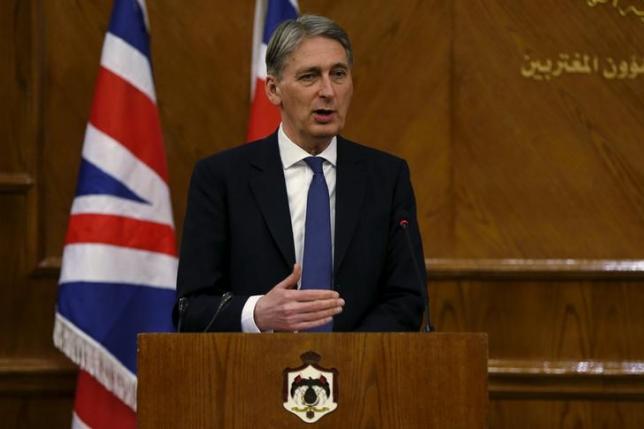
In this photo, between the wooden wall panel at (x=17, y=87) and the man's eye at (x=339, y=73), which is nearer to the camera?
the man's eye at (x=339, y=73)

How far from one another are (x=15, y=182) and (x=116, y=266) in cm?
59

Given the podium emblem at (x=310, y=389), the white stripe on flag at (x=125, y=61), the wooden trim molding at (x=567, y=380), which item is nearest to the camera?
the podium emblem at (x=310, y=389)

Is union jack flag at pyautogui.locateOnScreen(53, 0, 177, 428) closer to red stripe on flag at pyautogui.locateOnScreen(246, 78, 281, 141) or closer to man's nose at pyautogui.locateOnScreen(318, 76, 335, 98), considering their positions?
red stripe on flag at pyautogui.locateOnScreen(246, 78, 281, 141)

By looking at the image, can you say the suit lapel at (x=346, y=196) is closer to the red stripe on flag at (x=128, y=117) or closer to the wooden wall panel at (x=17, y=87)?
the red stripe on flag at (x=128, y=117)

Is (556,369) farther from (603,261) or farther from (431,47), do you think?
(431,47)

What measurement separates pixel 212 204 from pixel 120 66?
137 cm

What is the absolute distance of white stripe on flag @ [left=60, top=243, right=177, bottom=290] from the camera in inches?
163

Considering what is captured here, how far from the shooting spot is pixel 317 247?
2.96 m

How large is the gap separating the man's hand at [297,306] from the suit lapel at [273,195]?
337mm

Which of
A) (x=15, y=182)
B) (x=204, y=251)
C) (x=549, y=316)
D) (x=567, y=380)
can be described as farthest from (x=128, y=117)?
(x=567, y=380)

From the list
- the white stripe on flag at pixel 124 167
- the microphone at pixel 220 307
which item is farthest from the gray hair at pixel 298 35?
the white stripe on flag at pixel 124 167

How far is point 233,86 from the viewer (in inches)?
179

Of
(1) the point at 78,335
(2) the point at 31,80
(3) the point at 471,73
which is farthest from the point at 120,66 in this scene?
(3) the point at 471,73

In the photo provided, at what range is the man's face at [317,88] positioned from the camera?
3047 mm
